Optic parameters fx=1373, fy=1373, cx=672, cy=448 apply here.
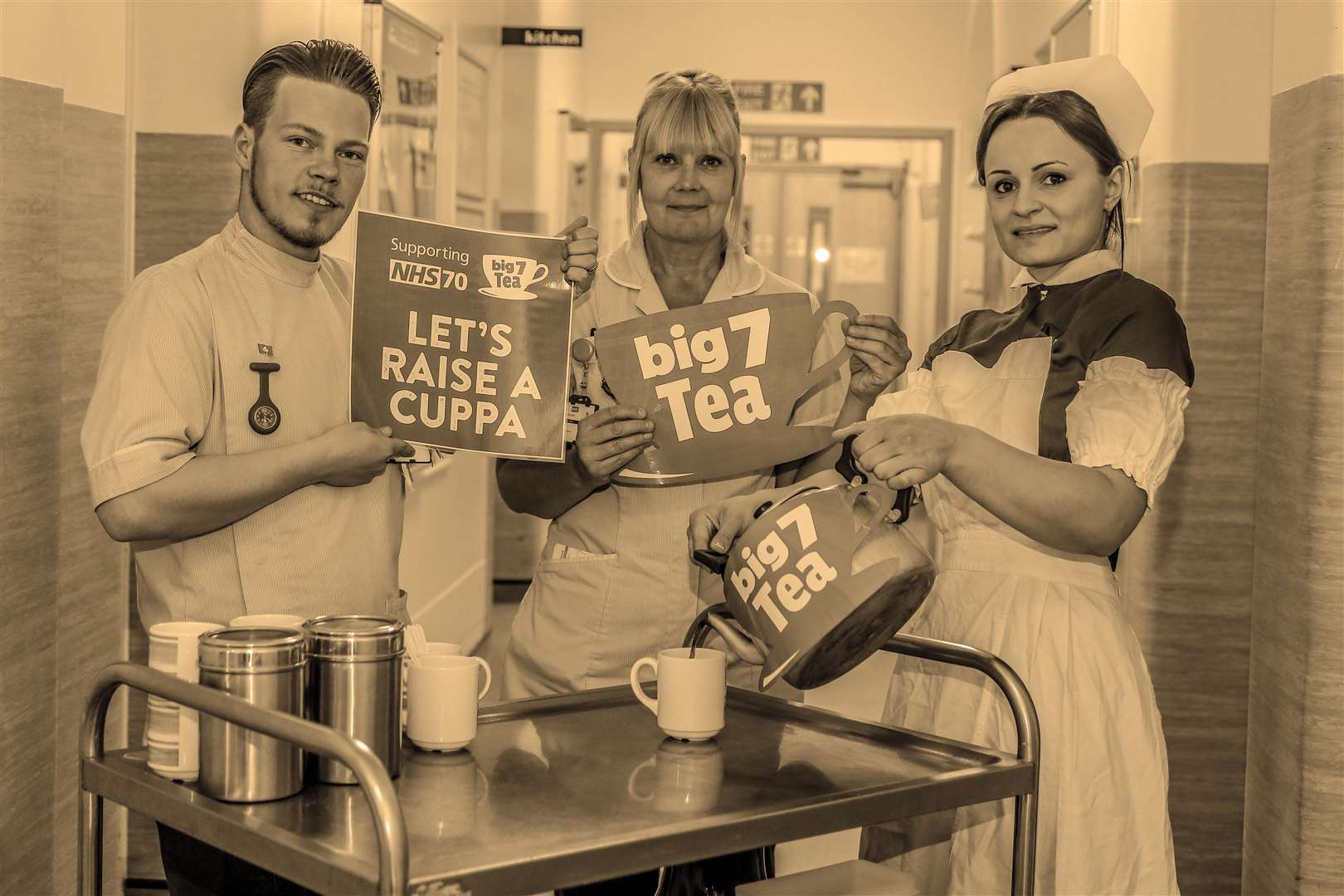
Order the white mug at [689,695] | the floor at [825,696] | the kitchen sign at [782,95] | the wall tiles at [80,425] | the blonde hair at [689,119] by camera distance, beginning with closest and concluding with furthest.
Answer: the white mug at [689,695] → the blonde hair at [689,119] → the wall tiles at [80,425] → the floor at [825,696] → the kitchen sign at [782,95]

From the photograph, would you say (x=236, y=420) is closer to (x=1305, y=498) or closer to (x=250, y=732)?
(x=250, y=732)

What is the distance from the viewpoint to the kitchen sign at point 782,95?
6734 mm

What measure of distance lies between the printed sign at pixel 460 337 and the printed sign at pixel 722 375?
10 cm

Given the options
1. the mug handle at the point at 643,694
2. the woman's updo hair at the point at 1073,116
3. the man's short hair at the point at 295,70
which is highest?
the man's short hair at the point at 295,70

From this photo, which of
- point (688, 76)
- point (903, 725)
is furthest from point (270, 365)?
point (903, 725)

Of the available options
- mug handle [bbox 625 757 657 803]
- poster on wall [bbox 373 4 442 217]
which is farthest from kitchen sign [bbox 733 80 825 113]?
mug handle [bbox 625 757 657 803]

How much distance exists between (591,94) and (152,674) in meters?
5.91

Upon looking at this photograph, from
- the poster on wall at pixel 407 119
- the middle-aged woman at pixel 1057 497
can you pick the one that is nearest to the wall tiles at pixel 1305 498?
the middle-aged woman at pixel 1057 497

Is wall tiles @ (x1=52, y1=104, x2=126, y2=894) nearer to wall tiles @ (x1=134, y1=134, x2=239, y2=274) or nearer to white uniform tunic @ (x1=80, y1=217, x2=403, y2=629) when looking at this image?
wall tiles @ (x1=134, y1=134, x2=239, y2=274)

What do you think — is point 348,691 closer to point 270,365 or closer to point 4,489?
point 270,365

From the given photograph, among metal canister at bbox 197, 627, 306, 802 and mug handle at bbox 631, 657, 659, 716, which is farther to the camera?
mug handle at bbox 631, 657, 659, 716

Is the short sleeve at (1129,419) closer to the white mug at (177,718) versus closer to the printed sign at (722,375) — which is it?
the printed sign at (722,375)

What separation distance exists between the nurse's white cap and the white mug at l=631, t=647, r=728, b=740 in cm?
87

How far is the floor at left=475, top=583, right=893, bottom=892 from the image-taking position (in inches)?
130
